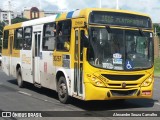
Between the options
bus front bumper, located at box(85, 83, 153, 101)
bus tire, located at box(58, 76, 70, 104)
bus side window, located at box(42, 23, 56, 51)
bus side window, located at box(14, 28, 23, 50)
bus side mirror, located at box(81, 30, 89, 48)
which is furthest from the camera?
bus side window, located at box(14, 28, 23, 50)

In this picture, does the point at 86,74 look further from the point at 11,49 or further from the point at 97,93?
the point at 11,49

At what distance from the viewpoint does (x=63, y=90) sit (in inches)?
482

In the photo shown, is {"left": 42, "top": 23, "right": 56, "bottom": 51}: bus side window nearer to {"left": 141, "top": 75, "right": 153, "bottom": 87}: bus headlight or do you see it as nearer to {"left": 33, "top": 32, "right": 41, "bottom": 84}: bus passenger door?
{"left": 33, "top": 32, "right": 41, "bottom": 84}: bus passenger door

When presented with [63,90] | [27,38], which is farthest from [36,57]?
[63,90]

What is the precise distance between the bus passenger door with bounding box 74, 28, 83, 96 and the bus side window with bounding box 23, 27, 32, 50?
5073mm

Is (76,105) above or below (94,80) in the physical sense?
below

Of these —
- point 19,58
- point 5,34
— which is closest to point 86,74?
point 19,58

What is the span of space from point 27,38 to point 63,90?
16.1 ft

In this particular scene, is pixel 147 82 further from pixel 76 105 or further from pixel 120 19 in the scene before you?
pixel 76 105

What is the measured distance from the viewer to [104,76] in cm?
1065

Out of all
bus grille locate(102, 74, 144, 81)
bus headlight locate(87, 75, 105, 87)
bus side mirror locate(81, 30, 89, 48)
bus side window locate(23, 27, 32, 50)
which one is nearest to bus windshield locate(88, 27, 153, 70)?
bus side mirror locate(81, 30, 89, 48)

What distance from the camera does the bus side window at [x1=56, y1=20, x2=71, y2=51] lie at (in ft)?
39.1

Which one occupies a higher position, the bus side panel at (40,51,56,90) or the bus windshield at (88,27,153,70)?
the bus windshield at (88,27,153,70)

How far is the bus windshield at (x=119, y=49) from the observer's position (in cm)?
1070
